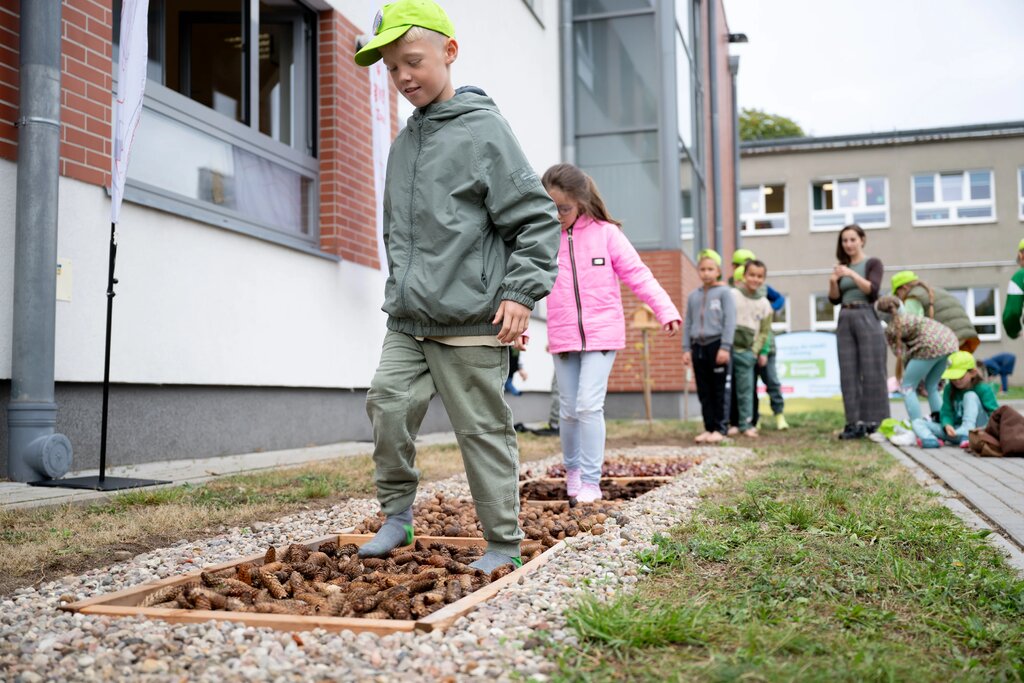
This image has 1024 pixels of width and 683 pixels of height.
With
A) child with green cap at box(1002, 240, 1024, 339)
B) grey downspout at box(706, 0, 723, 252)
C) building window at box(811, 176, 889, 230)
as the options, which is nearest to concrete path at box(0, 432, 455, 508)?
child with green cap at box(1002, 240, 1024, 339)

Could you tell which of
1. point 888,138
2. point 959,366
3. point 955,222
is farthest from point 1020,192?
point 959,366

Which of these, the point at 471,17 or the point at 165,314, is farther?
the point at 471,17

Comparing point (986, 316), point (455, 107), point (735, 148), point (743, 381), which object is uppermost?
point (735, 148)

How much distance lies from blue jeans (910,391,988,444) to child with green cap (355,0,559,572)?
6.60 metres

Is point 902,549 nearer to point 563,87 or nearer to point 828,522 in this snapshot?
point 828,522

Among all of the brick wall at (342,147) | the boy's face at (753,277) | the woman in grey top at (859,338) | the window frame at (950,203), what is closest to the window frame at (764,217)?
the window frame at (950,203)

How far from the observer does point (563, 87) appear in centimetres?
1571

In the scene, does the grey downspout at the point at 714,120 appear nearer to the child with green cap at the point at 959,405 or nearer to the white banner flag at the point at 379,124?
the child with green cap at the point at 959,405

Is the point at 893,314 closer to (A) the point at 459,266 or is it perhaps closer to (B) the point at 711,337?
(B) the point at 711,337

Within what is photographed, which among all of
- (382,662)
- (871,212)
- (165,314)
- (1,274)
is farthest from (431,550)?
(871,212)

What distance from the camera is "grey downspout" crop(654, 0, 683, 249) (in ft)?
50.0

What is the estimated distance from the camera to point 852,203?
32.9 meters

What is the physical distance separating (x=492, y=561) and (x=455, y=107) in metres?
1.52

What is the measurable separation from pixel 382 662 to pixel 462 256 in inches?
54.0
